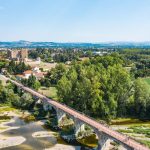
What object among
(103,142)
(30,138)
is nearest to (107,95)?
(30,138)

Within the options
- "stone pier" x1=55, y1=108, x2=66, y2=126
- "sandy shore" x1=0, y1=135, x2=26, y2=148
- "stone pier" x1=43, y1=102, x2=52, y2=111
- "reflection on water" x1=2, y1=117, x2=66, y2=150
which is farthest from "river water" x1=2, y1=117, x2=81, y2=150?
"stone pier" x1=43, y1=102, x2=52, y2=111

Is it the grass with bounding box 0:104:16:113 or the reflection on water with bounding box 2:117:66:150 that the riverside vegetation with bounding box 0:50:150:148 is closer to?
the reflection on water with bounding box 2:117:66:150

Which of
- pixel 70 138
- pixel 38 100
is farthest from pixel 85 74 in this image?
pixel 70 138

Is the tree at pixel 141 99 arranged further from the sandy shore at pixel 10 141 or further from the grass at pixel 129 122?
the sandy shore at pixel 10 141

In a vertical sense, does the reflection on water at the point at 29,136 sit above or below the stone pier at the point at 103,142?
below

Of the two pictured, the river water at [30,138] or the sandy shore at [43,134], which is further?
the sandy shore at [43,134]

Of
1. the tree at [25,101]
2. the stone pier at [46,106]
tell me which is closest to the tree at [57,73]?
the tree at [25,101]

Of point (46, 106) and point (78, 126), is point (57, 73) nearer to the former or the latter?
point (46, 106)
